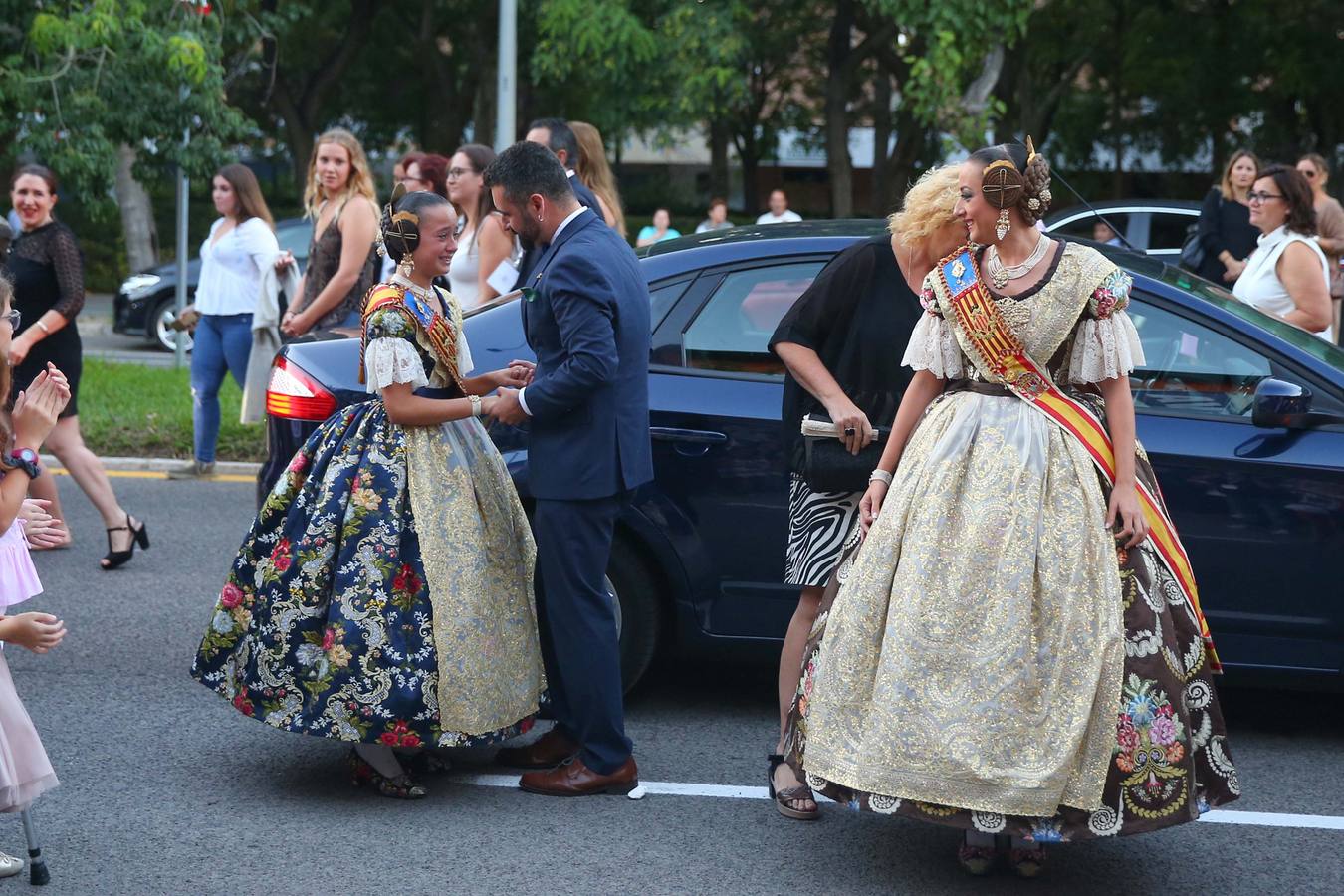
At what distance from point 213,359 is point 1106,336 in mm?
6376

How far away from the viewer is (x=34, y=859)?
3.99 metres

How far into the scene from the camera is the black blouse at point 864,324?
174 inches

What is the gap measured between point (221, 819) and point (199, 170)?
9.43 m

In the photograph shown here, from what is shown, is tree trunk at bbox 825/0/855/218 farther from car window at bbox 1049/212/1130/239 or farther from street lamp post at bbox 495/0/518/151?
street lamp post at bbox 495/0/518/151

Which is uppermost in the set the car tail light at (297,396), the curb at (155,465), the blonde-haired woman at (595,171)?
the blonde-haired woman at (595,171)

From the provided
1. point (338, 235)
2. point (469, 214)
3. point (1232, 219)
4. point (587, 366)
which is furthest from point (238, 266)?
point (1232, 219)

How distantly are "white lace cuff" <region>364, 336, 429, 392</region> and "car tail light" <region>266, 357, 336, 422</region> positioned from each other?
109 cm

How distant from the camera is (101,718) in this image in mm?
5312

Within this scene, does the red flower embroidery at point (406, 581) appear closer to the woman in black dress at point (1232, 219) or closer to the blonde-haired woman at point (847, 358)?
the blonde-haired woman at point (847, 358)

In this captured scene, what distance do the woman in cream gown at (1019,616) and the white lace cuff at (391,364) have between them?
1.26 meters

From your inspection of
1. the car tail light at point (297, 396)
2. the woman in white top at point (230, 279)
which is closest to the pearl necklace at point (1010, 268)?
the car tail light at point (297, 396)

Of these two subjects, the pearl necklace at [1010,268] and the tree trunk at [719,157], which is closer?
the pearl necklace at [1010,268]

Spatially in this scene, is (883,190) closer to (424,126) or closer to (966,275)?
(424,126)

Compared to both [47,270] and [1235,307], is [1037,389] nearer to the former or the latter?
[1235,307]
